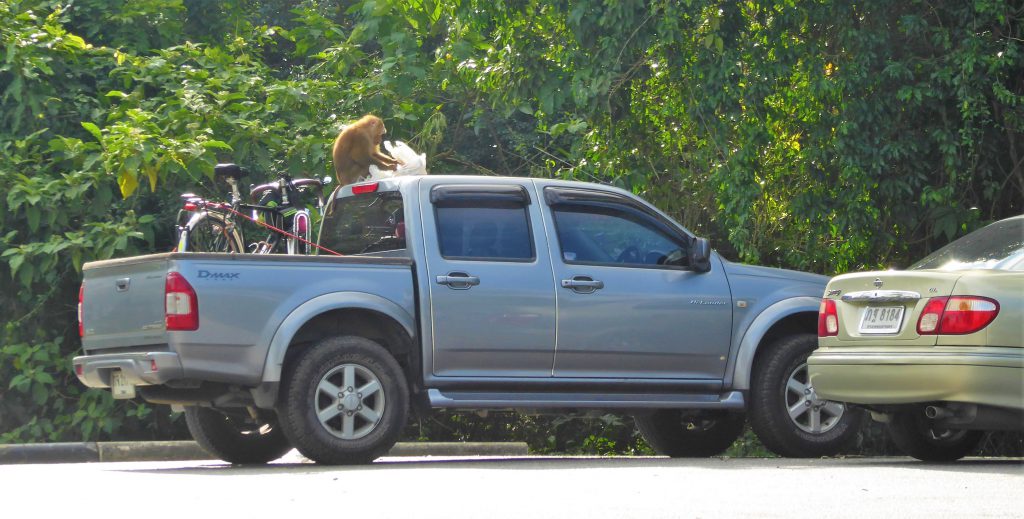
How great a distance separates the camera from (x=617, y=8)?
13352mm

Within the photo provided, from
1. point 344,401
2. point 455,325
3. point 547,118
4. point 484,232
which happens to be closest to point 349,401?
point 344,401

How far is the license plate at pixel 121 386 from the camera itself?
967 cm

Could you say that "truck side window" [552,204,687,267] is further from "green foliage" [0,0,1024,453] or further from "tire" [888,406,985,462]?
"green foliage" [0,0,1024,453]

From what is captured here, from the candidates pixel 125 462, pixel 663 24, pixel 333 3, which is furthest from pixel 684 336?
pixel 333 3

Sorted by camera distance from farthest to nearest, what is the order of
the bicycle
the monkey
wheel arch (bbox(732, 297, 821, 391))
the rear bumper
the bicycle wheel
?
the bicycle wheel
the bicycle
the monkey
wheel arch (bbox(732, 297, 821, 391))
the rear bumper

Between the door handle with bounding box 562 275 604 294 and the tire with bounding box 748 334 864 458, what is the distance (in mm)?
1413

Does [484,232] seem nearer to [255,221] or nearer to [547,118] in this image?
[255,221]

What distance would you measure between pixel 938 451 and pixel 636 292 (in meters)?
2.28

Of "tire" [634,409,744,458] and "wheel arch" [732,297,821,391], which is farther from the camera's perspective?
"tire" [634,409,744,458]

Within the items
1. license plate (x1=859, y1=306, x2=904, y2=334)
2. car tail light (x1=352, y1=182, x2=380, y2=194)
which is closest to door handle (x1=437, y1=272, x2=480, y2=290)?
car tail light (x1=352, y1=182, x2=380, y2=194)

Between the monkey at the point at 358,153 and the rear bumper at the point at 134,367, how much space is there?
2.83 m

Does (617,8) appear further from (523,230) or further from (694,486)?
(694,486)

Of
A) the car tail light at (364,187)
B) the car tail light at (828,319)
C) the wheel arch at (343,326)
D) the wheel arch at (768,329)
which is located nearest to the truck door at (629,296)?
the wheel arch at (768,329)

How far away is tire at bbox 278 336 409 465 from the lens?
9641 millimetres
